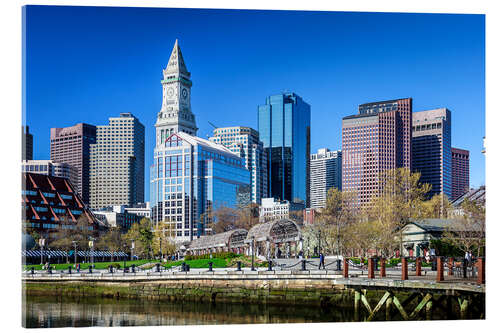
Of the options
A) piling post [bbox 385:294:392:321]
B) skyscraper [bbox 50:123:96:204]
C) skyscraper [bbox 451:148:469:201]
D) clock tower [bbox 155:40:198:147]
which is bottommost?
piling post [bbox 385:294:392:321]

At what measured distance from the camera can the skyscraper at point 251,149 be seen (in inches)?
6486

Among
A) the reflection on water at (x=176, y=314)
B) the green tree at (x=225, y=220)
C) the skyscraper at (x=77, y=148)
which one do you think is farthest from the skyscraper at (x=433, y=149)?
the skyscraper at (x=77, y=148)

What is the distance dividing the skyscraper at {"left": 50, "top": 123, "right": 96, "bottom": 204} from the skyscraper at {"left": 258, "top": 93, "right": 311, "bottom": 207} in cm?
4523

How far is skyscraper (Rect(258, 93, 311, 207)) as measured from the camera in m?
172

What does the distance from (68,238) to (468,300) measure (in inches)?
2000

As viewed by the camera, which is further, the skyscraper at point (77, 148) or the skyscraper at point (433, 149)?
the skyscraper at point (77, 148)

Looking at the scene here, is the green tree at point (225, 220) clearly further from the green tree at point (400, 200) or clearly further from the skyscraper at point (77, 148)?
the skyscraper at point (77, 148)

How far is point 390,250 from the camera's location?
156 feet

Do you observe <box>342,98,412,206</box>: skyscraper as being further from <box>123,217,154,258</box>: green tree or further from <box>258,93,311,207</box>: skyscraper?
<box>258,93,311,207</box>: skyscraper

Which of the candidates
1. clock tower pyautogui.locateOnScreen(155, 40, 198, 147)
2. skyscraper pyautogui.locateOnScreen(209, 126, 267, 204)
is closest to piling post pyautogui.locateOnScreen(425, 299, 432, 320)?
clock tower pyautogui.locateOnScreen(155, 40, 198, 147)

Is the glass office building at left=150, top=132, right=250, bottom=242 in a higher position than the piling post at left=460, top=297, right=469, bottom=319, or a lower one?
higher

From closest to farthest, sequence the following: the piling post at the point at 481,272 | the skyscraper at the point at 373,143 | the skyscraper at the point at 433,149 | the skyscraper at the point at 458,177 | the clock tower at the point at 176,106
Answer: the piling post at the point at 481,272
the skyscraper at the point at 458,177
the skyscraper at the point at 433,149
the skyscraper at the point at 373,143
the clock tower at the point at 176,106

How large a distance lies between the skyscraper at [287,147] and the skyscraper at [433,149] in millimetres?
61792
